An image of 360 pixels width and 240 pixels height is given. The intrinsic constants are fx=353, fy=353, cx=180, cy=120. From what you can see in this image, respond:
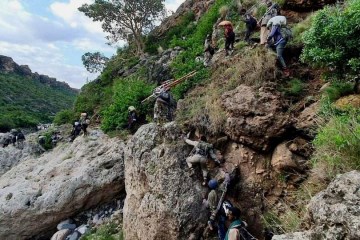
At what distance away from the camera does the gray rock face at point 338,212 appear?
4109mm

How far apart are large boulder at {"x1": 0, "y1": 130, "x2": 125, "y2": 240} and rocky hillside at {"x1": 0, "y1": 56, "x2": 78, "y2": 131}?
110 ft

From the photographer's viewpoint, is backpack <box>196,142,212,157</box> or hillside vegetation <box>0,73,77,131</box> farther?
hillside vegetation <box>0,73,77,131</box>

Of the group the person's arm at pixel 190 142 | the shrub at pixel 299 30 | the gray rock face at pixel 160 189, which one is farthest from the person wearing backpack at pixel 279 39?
the gray rock face at pixel 160 189

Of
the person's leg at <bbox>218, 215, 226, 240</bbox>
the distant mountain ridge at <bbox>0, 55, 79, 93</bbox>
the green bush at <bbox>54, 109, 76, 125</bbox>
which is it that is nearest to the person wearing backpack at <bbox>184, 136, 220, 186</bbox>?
the person's leg at <bbox>218, 215, 226, 240</bbox>

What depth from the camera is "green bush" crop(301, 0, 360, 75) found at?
21.7 ft

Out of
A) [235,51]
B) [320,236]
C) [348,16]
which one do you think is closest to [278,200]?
[320,236]

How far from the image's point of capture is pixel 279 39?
31.8ft

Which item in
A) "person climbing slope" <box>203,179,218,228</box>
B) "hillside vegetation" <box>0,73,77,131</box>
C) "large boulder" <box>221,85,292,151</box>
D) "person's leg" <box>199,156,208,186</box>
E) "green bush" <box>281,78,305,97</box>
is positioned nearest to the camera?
"large boulder" <box>221,85,292,151</box>

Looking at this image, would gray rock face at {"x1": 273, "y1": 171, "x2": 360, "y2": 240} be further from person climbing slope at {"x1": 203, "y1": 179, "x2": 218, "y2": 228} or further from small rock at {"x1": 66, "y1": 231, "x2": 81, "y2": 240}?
small rock at {"x1": 66, "y1": 231, "x2": 81, "y2": 240}

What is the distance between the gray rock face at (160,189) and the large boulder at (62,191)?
2.46 metres

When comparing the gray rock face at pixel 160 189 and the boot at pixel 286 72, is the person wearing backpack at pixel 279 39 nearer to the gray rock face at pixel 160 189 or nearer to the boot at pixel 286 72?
the boot at pixel 286 72

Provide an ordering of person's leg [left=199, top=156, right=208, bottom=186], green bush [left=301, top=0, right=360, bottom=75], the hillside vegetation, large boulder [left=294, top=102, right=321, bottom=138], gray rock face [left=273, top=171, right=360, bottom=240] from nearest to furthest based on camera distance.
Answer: gray rock face [left=273, top=171, right=360, bottom=240] → green bush [left=301, top=0, right=360, bottom=75] → large boulder [left=294, top=102, right=321, bottom=138] → person's leg [left=199, top=156, right=208, bottom=186] → the hillside vegetation

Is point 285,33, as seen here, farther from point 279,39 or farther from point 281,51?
point 281,51

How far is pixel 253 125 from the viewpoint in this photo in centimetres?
842
